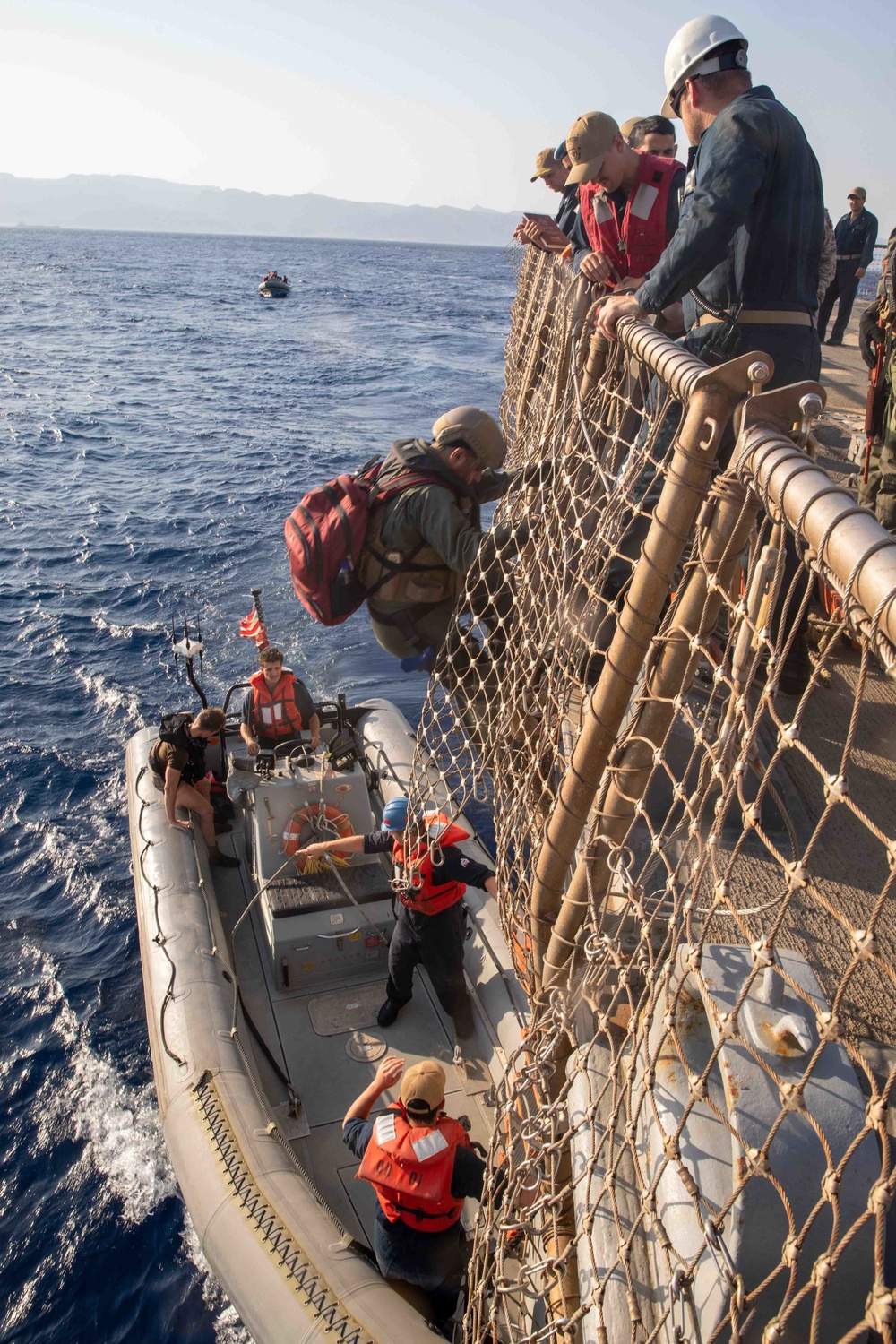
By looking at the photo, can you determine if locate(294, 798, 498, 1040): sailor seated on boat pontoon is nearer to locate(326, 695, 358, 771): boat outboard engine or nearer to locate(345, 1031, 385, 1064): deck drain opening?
locate(345, 1031, 385, 1064): deck drain opening

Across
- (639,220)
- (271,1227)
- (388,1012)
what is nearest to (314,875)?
(388,1012)

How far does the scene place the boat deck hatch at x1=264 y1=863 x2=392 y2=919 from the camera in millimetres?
5805

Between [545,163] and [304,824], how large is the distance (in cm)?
514

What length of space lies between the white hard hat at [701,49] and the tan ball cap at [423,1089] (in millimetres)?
3633

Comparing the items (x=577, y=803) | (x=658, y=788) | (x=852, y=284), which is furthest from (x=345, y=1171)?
(x=852, y=284)

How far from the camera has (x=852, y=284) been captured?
12.0 meters

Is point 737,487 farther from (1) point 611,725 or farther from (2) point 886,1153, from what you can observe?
(2) point 886,1153

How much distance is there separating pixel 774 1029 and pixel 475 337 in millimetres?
41050

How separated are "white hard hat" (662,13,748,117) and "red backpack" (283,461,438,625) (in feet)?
5.95

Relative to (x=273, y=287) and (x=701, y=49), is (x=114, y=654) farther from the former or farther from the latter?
(x=273, y=287)

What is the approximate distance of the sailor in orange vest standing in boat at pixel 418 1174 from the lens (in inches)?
135

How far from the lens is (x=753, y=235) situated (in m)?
2.90

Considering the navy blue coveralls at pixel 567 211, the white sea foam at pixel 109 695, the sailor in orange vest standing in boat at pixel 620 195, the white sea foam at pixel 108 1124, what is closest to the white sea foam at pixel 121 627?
the white sea foam at pixel 109 695

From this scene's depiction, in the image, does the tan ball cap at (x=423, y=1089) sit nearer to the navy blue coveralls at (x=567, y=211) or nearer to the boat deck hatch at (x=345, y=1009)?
the boat deck hatch at (x=345, y=1009)
